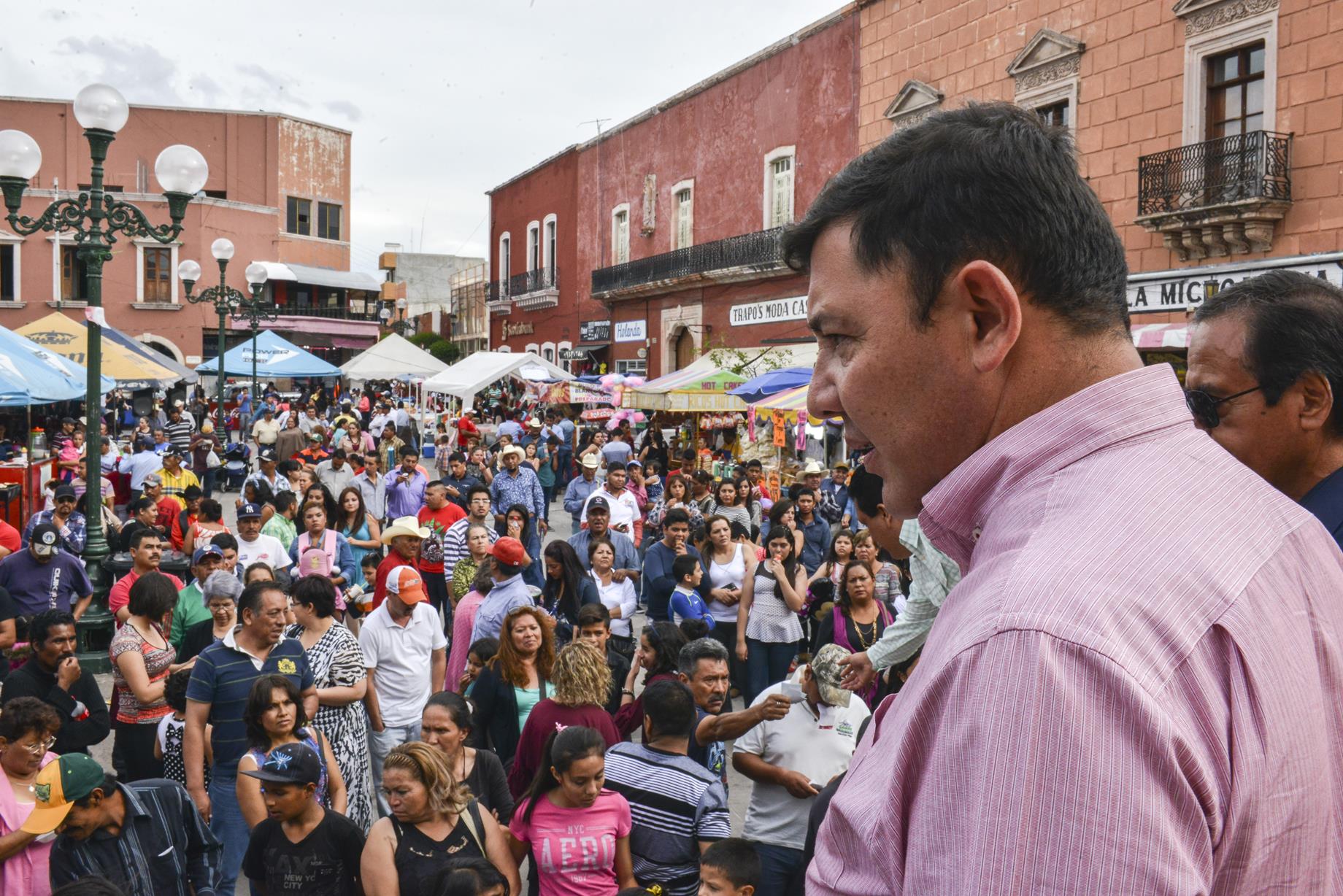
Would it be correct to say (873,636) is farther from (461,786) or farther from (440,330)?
(440,330)

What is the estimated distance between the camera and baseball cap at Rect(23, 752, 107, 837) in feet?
14.3

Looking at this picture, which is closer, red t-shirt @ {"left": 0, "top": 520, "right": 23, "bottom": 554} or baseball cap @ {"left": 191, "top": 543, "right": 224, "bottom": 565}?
baseball cap @ {"left": 191, "top": 543, "right": 224, "bottom": 565}

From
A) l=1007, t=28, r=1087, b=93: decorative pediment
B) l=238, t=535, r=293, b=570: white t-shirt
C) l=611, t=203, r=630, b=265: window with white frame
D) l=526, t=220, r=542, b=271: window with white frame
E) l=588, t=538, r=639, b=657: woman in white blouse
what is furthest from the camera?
l=526, t=220, r=542, b=271: window with white frame

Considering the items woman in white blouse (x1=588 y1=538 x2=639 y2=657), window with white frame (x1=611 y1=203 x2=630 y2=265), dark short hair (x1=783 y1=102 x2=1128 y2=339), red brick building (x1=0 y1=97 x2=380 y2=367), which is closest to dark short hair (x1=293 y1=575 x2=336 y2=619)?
woman in white blouse (x1=588 y1=538 x2=639 y2=657)

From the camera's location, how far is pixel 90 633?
397 inches

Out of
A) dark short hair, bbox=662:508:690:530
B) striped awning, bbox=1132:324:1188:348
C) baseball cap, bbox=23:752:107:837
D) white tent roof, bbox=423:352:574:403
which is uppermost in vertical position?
striped awning, bbox=1132:324:1188:348

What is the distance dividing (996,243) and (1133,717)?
48 centimetres

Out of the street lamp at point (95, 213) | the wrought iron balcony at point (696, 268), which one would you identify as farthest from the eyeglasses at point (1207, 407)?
the wrought iron balcony at point (696, 268)

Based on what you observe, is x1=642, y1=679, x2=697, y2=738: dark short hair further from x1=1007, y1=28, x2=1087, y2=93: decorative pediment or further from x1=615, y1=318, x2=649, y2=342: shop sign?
x1=615, y1=318, x2=649, y2=342: shop sign

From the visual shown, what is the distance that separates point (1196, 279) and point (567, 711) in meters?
13.1

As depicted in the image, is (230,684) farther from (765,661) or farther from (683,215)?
(683,215)

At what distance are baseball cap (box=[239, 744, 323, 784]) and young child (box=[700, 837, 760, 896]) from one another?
5.47 ft

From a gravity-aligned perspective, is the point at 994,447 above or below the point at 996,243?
below

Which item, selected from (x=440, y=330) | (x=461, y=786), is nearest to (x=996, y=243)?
(x=461, y=786)
